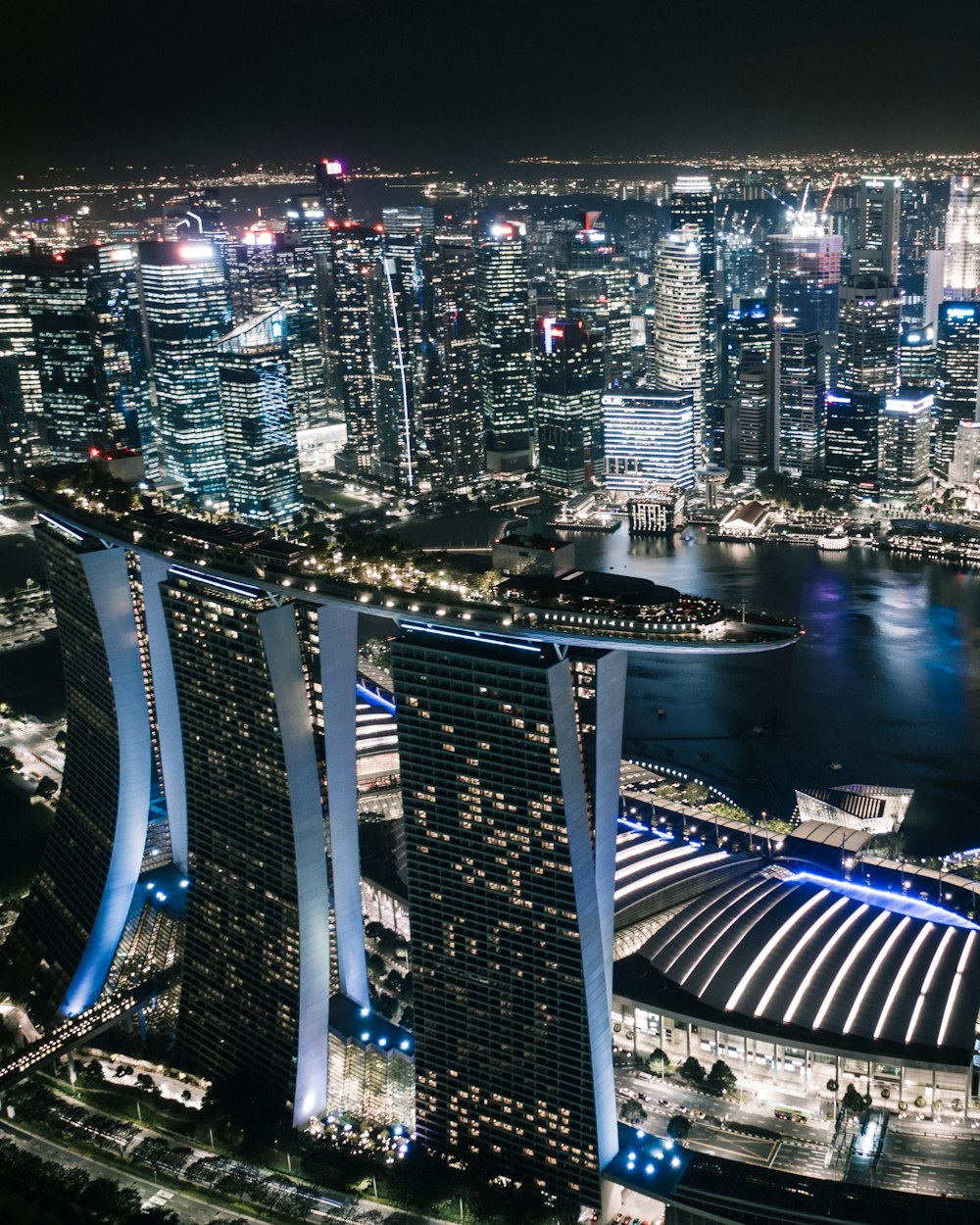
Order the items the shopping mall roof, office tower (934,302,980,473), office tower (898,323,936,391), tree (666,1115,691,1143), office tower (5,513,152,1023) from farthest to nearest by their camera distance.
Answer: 1. office tower (898,323,936,391)
2. office tower (934,302,980,473)
3. office tower (5,513,152,1023)
4. the shopping mall roof
5. tree (666,1115,691,1143)

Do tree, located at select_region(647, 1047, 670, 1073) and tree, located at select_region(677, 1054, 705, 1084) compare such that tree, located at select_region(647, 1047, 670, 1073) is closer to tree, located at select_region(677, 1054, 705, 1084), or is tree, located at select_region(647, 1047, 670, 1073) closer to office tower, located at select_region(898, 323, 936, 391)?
tree, located at select_region(677, 1054, 705, 1084)

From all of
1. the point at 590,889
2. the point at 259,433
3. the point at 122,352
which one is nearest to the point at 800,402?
the point at 259,433

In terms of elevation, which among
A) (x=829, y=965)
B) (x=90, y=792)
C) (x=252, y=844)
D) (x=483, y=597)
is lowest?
(x=829, y=965)

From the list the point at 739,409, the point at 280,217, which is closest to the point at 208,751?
the point at 739,409

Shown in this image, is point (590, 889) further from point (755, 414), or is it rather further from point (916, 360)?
point (916, 360)

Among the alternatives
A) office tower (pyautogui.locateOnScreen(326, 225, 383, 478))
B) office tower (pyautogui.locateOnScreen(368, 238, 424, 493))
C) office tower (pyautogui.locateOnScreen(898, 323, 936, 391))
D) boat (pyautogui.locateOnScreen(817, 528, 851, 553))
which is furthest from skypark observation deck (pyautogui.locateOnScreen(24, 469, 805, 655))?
office tower (pyautogui.locateOnScreen(898, 323, 936, 391))

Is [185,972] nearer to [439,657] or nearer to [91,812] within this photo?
[91,812]
